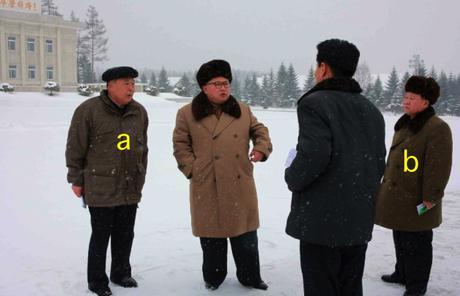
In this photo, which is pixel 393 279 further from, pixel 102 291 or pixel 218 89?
pixel 102 291

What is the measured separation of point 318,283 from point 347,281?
0.79 feet

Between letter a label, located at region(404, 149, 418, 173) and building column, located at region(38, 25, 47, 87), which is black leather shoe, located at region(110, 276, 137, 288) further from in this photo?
building column, located at region(38, 25, 47, 87)

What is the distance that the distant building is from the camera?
41416mm

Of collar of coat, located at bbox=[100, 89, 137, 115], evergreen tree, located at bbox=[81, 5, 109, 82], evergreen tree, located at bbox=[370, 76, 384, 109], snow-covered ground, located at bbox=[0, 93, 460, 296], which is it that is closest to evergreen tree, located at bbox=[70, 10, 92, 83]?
evergreen tree, located at bbox=[81, 5, 109, 82]

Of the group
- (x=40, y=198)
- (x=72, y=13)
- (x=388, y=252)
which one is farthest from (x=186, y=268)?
(x=72, y=13)

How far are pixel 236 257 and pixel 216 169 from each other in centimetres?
85

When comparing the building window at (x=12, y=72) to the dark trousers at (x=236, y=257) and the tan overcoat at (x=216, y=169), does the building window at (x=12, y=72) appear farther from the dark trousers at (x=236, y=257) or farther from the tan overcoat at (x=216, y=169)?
the dark trousers at (x=236, y=257)

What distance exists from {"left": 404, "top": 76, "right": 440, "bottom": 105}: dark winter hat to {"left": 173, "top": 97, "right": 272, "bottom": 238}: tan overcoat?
4.32 feet

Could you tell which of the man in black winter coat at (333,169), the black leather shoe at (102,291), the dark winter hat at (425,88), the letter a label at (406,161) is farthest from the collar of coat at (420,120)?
the black leather shoe at (102,291)

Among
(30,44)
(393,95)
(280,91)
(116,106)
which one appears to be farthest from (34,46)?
(116,106)

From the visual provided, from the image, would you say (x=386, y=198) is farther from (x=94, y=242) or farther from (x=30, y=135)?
(x=30, y=135)

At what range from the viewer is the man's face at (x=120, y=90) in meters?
3.83

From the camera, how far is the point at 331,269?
2773 millimetres

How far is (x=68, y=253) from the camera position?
4648 millimetres
